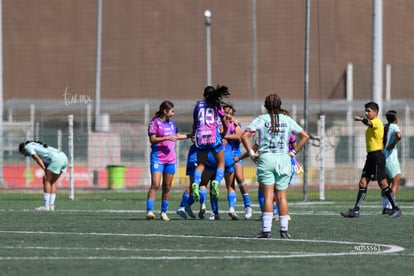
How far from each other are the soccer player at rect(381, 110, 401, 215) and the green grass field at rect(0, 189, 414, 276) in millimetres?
678

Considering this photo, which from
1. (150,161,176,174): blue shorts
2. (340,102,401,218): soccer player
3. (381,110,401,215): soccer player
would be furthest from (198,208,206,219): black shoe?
(381,110,401,215): soccer player

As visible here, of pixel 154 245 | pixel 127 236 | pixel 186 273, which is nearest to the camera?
pixel 186 273

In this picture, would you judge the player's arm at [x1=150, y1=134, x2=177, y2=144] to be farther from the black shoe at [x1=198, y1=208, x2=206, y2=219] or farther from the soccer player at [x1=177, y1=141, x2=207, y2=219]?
the black shoe at [x1=198, y1=208, x2=206, y2=219]

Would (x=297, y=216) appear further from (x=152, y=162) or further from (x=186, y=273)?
(x=186, y=273)

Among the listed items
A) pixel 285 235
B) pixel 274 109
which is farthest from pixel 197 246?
pixel 274 109

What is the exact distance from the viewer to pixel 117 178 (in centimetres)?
3625

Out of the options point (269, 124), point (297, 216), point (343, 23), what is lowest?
point (297, 216)

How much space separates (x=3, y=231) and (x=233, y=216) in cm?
459

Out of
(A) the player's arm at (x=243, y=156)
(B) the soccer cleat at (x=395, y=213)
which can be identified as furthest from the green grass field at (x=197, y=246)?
(A) the player's arm at (x=243, y=156)

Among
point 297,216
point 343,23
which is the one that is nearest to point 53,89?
point 343,23

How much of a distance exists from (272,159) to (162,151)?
16.3 feet

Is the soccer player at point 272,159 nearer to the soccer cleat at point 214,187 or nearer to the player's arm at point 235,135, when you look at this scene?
the soccer cleat at point 214,187

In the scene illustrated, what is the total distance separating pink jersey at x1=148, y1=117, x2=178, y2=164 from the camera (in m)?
19.5

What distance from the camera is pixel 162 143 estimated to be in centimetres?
1969
